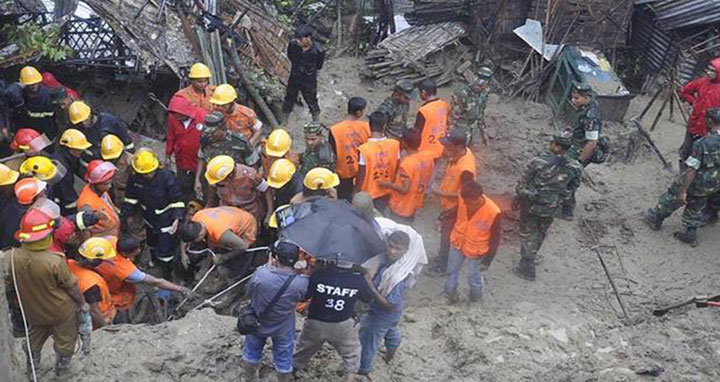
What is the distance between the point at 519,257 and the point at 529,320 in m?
1.47

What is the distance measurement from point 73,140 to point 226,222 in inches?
82.2

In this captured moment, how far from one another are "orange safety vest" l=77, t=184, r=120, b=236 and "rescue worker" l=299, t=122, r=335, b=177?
6.29ft

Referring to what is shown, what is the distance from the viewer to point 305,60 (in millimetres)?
9570

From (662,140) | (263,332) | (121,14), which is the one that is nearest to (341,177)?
(263,332)

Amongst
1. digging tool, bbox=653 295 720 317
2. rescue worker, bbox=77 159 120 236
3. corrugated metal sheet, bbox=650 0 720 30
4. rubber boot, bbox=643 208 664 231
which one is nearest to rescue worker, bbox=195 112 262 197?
rescue worker, bbox=77 159 120 236

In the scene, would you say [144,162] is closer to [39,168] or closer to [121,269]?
[39,168]

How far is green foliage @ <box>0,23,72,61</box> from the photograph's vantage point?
27.2ft

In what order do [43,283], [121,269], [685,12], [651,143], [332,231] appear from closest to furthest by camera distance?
[43,283] → [332,231] → [121,269] → [651,143] → [685,12]

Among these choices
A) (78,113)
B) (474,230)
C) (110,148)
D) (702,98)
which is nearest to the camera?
(474,230)

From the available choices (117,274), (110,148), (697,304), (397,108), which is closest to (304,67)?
(397,108)

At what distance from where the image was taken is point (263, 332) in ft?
16.4

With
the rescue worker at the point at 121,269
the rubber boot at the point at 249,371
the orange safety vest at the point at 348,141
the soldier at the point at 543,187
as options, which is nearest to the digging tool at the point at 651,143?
the soldier at the point at 543,187

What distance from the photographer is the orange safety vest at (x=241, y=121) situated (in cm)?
784

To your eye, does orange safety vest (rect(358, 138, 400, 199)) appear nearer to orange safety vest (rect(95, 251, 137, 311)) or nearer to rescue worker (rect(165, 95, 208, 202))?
rescue worker (rect(165, 95, 208, 202))
